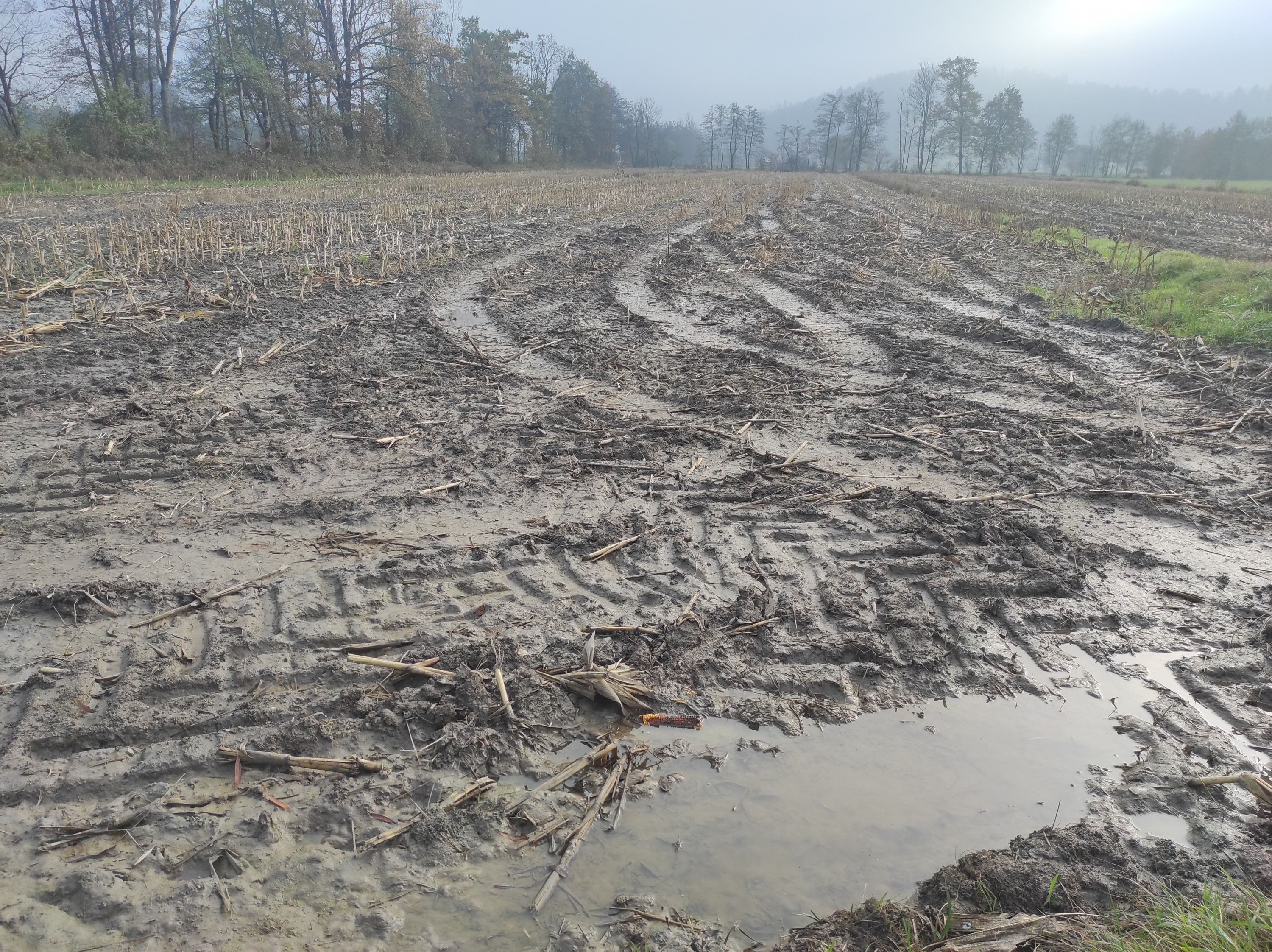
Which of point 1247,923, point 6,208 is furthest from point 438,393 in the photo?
point 6,208

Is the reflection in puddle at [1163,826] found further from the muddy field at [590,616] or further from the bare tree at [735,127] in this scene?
the bare tree at [735,127]

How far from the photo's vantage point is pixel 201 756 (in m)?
3.09

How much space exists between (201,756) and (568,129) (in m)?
91.8

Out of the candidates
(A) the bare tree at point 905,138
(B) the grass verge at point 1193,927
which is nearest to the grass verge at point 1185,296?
(B) the grass verge at point 1193,927

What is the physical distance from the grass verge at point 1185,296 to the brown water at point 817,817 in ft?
26.9

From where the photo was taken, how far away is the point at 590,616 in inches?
162

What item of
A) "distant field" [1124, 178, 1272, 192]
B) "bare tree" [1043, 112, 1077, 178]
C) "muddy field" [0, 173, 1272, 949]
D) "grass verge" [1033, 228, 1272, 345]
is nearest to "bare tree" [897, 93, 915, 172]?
"bare tree" [1043, 112, 1077, 178]

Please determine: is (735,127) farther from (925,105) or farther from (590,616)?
(590,616)

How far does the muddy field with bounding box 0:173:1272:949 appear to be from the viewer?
2711 mm

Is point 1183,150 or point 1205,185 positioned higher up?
point 1183,150

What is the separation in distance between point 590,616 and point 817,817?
155cm

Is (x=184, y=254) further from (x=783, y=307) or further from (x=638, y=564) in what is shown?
(x=638, y=564)

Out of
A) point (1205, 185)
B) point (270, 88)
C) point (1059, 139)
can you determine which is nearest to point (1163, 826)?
point (270, 88)

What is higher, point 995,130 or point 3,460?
point 995,130
